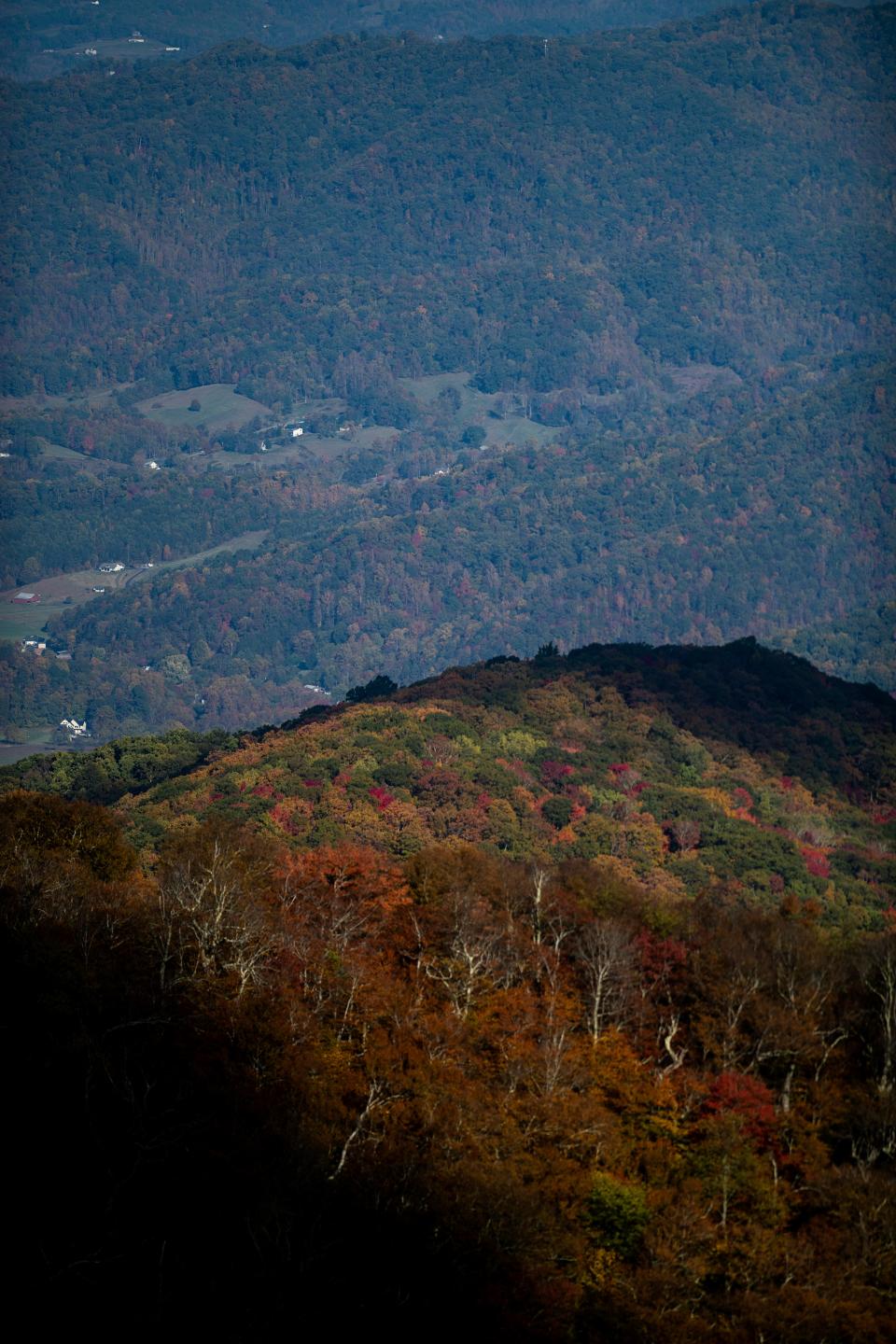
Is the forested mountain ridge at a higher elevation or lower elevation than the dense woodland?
lower

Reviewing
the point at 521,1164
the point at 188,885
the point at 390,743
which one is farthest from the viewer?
the point at 390,743

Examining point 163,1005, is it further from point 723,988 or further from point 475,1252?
point 723,988

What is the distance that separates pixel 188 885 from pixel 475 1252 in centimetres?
1387

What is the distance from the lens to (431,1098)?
36344mm

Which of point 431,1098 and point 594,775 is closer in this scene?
point 431,1098

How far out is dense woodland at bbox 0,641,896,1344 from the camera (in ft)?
102

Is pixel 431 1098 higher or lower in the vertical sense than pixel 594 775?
higher

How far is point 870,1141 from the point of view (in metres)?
38.9

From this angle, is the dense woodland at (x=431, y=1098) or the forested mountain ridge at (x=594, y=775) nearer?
the dense woodland at (x=431, y=1098)

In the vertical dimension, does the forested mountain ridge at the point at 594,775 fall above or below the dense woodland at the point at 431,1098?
below

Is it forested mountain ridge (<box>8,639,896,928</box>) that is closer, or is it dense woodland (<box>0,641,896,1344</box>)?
dense woodland (<box>0,641,896,1344</box>)

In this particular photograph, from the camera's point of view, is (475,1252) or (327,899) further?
(327,899)

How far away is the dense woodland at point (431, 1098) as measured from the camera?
31.2 meters

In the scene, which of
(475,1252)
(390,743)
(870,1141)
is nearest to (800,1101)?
(870,1141)
